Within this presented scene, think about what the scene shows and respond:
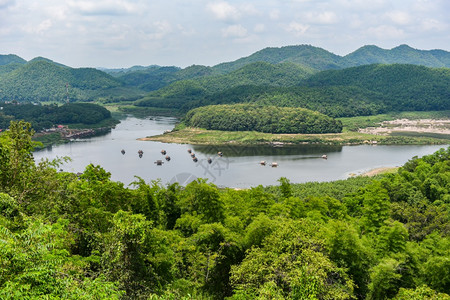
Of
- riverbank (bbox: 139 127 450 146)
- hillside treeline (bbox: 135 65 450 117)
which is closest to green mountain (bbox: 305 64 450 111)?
hillside treeline (bbox: 135 65 450 117)

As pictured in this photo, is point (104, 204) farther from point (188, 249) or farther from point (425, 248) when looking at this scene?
point (425, 248)

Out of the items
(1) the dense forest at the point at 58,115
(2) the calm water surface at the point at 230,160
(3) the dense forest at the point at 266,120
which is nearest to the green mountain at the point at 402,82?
(3) the dense forest at the point at 266,120

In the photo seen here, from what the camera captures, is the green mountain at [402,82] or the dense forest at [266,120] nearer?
the dense forest at [266,120]

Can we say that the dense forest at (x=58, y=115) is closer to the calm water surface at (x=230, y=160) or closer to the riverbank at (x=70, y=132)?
the riverbank at (x=70, y=132)

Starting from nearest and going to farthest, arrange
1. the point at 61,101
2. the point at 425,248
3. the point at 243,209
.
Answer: the point at 425,248 → the point at 243,209 → the point at 61,101

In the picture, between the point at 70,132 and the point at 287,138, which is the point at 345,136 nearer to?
the point at 287,138

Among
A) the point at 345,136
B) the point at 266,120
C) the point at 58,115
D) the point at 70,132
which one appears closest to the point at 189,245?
the point at 345,136

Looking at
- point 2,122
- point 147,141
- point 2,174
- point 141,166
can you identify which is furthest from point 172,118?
point 2,174
